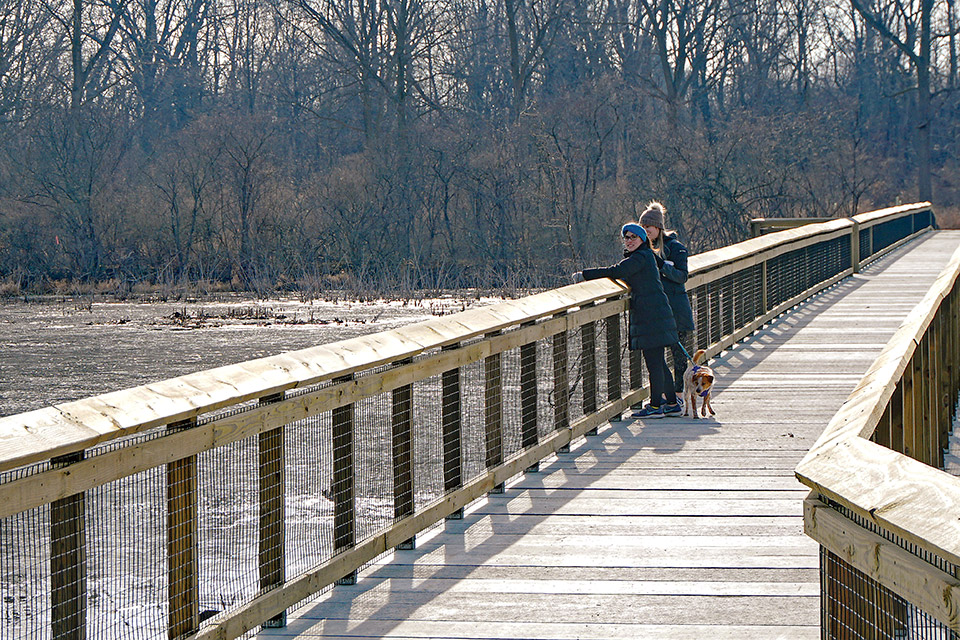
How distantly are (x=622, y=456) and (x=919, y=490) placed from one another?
497 centimetres

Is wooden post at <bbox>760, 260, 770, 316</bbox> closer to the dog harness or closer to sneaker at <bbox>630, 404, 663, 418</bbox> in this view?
sneaker at <bbox>630, 404, 663, 418</bbox>

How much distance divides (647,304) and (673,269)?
0.50m

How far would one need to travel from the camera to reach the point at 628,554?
5.38m

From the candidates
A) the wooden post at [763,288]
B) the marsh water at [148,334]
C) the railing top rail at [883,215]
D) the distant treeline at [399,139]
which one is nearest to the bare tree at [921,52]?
the distant treeline at [399,139]

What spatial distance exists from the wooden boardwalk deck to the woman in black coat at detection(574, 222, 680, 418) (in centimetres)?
55

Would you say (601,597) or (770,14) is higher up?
(770,14)

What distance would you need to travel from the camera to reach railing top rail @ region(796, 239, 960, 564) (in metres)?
2.35

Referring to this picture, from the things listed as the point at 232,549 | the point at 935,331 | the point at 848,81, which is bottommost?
the point at 232,549

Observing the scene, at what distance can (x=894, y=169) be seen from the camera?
2234 inches

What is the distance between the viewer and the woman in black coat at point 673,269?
8906 millimetres

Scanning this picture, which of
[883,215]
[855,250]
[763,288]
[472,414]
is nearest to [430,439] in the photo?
[472,414]

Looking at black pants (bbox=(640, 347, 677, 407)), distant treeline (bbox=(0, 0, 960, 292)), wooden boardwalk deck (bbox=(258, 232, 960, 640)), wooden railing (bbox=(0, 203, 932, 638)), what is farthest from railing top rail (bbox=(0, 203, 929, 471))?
distant treeline (bbox=(0, 0, 960, 292))

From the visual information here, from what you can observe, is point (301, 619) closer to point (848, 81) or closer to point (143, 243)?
point (143, 243)

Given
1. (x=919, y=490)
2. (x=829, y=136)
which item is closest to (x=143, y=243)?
(x=829, y=136)
